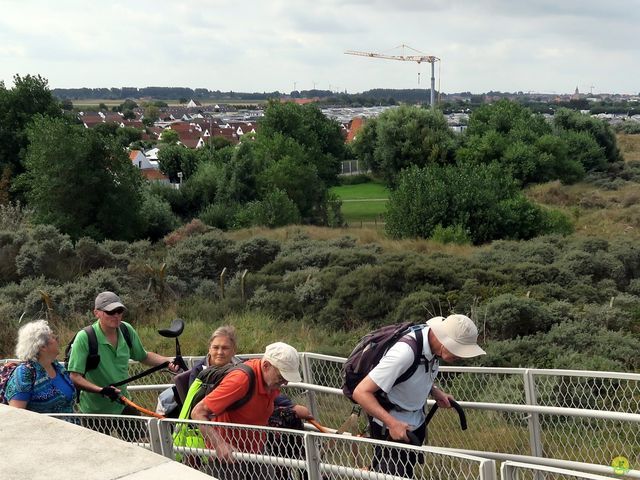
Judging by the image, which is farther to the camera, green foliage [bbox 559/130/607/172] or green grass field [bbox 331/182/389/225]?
green foliage [bbox 559/130/607/172]

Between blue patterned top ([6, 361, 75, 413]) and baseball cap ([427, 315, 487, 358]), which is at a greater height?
baseball cap ([427, 315, 487, 358])

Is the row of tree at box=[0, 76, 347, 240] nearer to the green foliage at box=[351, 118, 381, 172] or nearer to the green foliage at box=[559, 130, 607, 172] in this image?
the green foliage at box=[351, 118, 381, 172]

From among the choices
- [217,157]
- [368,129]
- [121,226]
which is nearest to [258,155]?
[217,157]

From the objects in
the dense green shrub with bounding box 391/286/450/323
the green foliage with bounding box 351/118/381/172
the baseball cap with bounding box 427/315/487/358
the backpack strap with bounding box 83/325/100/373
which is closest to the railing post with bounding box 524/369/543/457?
the baseball cap with bounding box 427/315/487/358

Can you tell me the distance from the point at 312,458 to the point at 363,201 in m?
64.7

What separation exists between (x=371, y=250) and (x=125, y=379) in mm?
15083

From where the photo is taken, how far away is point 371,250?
830 inches

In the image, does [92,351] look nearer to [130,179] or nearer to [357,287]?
[357,287]

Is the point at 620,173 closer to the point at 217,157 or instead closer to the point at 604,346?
the point at 217,157

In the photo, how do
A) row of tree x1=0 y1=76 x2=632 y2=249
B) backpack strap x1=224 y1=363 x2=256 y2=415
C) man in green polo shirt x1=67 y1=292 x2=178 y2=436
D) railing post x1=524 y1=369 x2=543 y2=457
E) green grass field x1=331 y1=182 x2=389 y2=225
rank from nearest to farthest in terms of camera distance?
backpack strap x1=224 y1=363 x2=256 y2=415 → railing post x1=524 y1=369 x2=543 y2=457 → man in green polo shirt x1=67 y1=292 x2=178 y2=436 → row of tree x1=0 y1=76 x2=632 y2=249 → green grass field x1=331 y1=182 x2=389 y2=225

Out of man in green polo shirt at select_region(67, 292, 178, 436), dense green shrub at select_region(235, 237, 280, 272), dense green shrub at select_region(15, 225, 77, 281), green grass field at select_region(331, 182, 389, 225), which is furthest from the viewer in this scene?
green grass field at select_region(331, 182, 389, 225)

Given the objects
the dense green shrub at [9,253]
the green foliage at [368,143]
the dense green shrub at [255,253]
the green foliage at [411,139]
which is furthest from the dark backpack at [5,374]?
the green foliage at [368,143]

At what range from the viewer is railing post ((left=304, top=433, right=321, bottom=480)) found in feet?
14.1

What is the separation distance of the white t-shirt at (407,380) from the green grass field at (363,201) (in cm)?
4375
